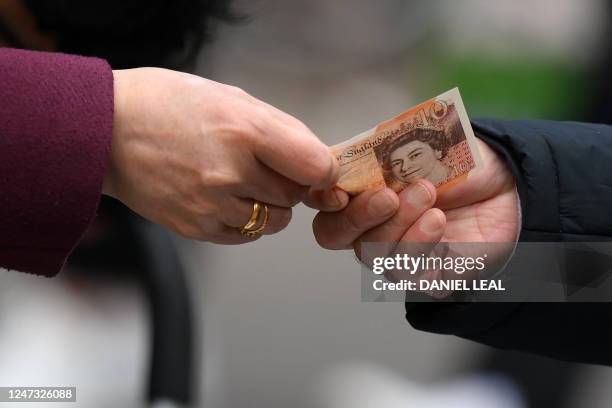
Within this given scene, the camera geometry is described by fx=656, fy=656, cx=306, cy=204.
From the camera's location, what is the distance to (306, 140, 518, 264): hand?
1.18 metres

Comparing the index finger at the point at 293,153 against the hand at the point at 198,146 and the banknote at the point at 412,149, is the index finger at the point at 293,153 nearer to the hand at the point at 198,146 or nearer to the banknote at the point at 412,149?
the hand at the point at 198,146

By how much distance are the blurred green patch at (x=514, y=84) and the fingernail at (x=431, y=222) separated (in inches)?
26.7

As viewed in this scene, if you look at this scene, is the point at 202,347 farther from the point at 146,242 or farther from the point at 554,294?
the point at 554,294

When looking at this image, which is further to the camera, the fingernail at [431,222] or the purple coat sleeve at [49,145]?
the fingernail at [431,222]

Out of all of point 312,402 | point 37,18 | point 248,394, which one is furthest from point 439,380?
point 37,18

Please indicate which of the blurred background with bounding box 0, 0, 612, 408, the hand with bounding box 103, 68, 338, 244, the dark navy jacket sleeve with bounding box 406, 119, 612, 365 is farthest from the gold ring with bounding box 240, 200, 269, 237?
the blurred background with bounding box 0, 0, 612, 408

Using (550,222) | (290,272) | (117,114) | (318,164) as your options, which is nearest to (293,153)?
(318,164)

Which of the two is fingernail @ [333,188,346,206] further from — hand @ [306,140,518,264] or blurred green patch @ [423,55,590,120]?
blurred green patch @ [423,55,590,120]

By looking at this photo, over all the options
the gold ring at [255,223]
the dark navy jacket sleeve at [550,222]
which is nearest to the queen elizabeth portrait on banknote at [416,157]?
the dark navy jacket sleeve at [550,222]

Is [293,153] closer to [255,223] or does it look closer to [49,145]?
[255,223]

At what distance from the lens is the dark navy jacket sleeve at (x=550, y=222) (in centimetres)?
120

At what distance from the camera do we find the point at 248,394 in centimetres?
174

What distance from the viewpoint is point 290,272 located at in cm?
174

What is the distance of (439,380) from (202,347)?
66 centimetres
